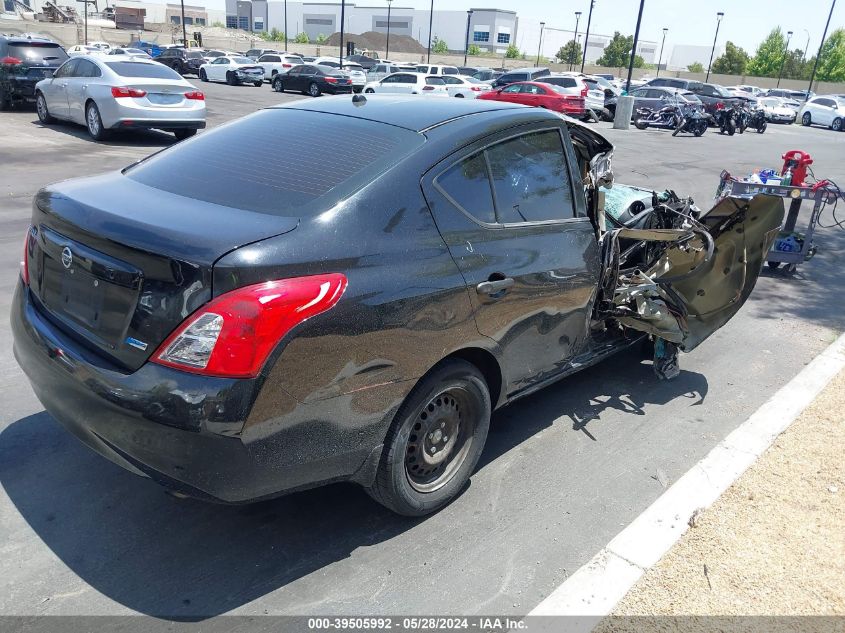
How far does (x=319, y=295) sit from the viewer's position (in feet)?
8.49

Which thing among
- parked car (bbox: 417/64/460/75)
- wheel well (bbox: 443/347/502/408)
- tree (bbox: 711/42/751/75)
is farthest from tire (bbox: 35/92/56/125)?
tree (bbox: 711/42/751/75)

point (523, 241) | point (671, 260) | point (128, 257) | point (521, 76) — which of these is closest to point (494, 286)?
point (523, 241)

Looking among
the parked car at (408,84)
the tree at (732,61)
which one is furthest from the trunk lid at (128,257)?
the tree at (732,61)

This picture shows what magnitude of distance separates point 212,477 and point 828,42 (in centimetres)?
10159

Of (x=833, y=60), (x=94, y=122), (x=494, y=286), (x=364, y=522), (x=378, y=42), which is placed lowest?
(x=364, y=522)

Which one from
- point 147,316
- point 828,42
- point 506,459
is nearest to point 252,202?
point 147,316

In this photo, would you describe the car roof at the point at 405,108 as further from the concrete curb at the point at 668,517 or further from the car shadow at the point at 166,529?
the concrete curb at the point at 668,517

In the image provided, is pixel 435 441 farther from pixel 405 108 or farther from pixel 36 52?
pixel 36 52

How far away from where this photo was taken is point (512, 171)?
11.9 ft

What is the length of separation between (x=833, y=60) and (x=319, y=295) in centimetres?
9792

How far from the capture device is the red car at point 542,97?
2527 centimetres

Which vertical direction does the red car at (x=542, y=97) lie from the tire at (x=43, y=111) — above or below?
above

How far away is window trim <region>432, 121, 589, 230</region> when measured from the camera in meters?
3.21

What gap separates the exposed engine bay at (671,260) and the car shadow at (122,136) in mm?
11416
